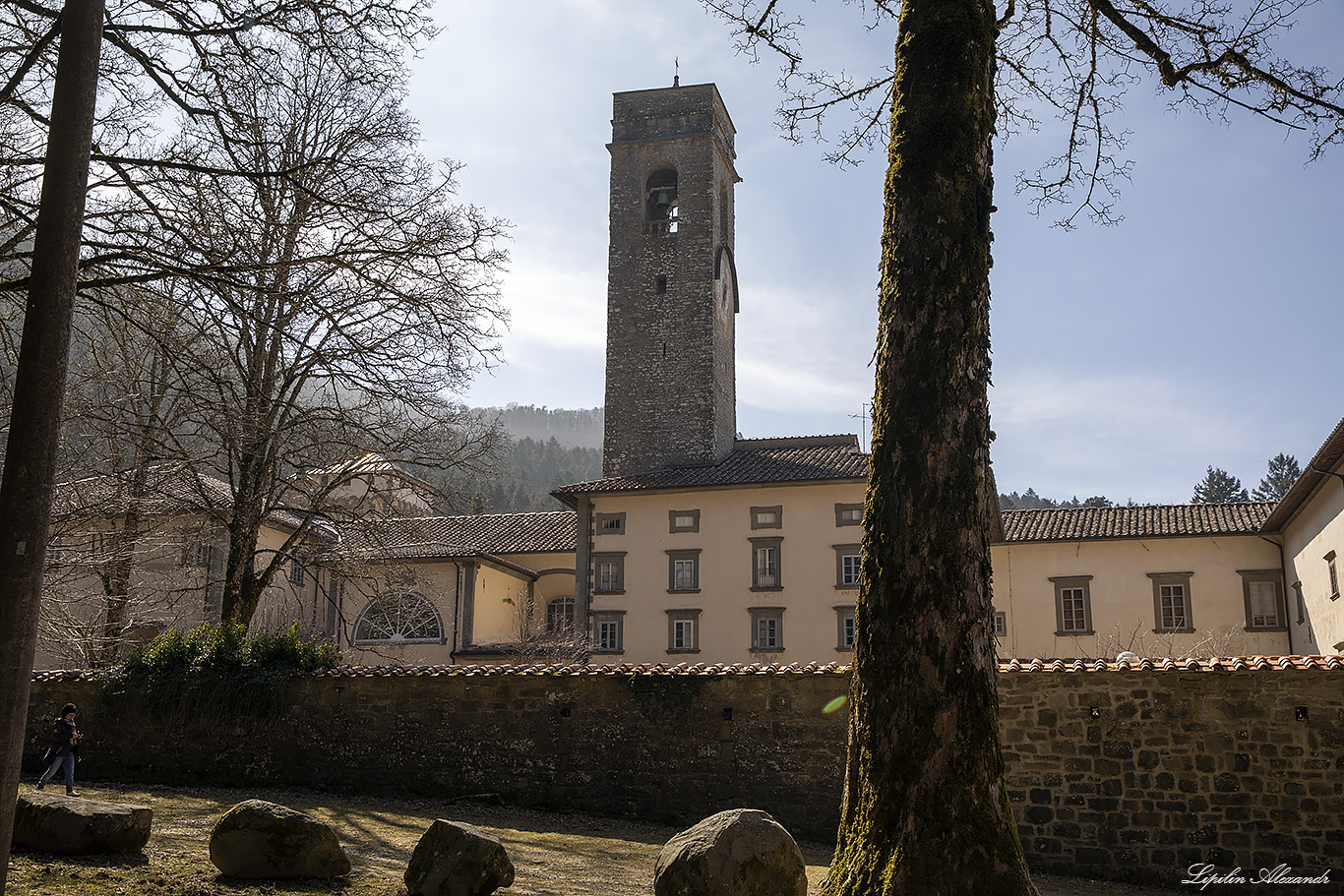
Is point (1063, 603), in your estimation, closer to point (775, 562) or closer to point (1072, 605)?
point (1072, 605)

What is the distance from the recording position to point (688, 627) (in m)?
31.5

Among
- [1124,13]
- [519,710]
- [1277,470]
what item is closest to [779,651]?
[519,710]

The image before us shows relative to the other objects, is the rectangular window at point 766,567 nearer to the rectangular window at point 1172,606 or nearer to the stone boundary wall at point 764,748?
the rectangular window at point 1172,606

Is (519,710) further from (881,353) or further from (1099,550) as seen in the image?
(1099,550)

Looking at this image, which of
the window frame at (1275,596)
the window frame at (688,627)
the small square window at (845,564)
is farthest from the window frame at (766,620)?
the window frame at (1275,596)

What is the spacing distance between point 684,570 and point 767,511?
318 centimetres

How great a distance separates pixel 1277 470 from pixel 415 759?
6475 centimetres

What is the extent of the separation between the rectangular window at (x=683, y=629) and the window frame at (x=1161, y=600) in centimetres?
1335

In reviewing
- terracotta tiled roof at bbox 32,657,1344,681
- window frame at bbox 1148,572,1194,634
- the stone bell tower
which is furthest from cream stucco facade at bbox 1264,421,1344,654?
the stone bell tower

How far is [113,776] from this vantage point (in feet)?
49.4

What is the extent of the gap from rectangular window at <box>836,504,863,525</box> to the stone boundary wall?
58.4 ft

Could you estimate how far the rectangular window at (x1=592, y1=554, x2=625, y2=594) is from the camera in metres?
32.4

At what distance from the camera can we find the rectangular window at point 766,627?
3067 centimetres

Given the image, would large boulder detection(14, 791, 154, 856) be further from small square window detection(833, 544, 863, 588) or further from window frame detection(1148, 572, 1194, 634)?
window frame detection(1148, 572, 1194, 634)
